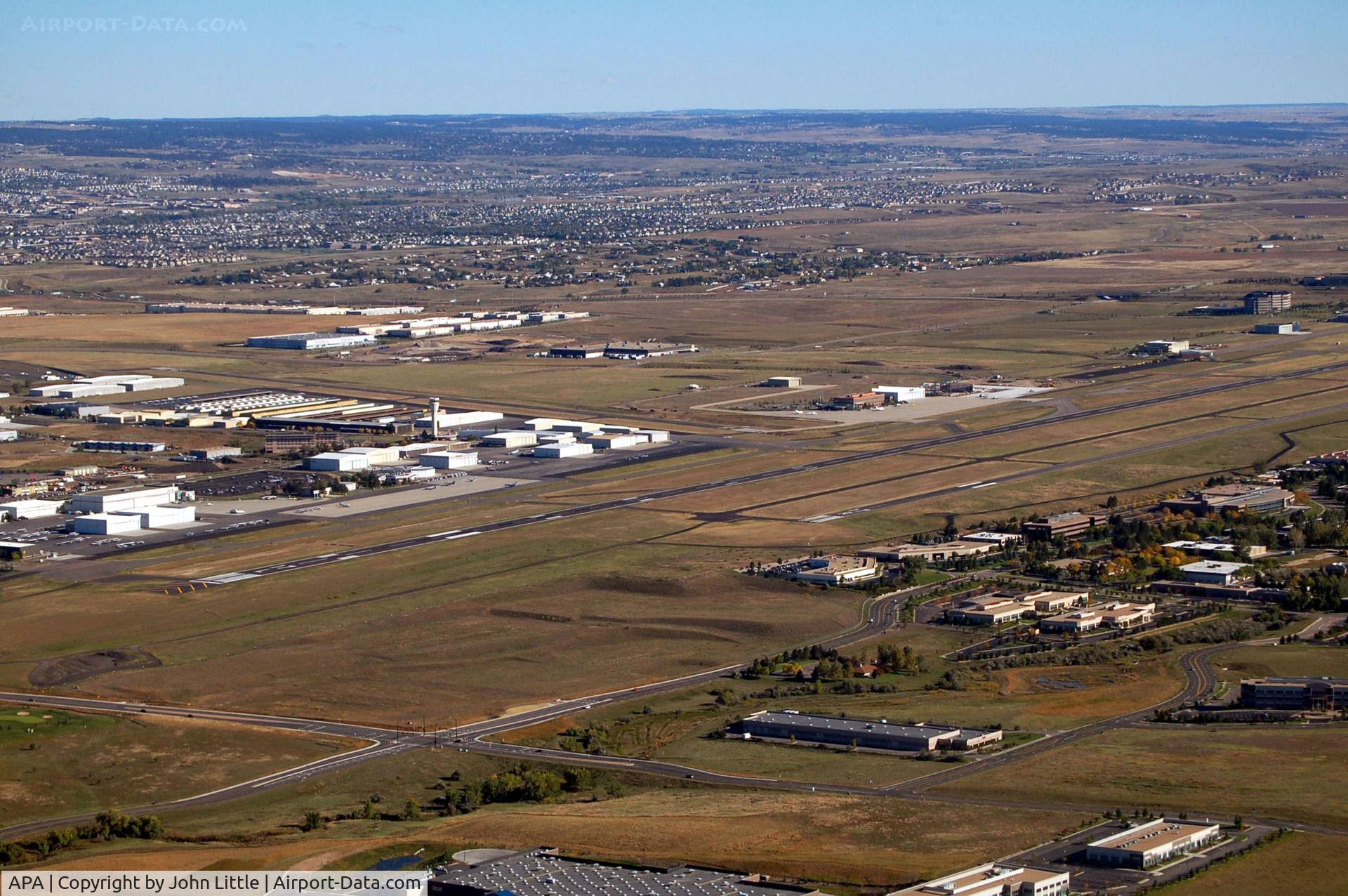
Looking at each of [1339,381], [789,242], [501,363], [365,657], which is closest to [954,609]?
[365,657]

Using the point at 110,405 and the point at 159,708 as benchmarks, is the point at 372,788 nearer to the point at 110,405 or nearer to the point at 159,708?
the point at 159,708

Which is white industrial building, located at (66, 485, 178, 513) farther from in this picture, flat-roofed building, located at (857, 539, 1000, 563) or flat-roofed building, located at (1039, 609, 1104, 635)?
flat-roofed building, located at (1039, 609, 1104, 635)

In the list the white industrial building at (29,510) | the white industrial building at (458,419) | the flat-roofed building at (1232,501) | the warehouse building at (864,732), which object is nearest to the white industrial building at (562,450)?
the white industrial building at (458,419)

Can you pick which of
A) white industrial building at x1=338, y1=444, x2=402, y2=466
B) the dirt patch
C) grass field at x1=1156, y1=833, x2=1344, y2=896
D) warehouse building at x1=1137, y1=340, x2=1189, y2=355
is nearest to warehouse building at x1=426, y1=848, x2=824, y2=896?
grass field at x1=1156, y1=833, x2=1344, y2=896

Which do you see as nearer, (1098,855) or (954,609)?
(1098,855)

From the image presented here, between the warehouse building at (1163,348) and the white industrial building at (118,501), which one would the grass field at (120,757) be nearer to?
the white industrial building at (118,501)

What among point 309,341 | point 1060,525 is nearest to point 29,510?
point 1060,525
